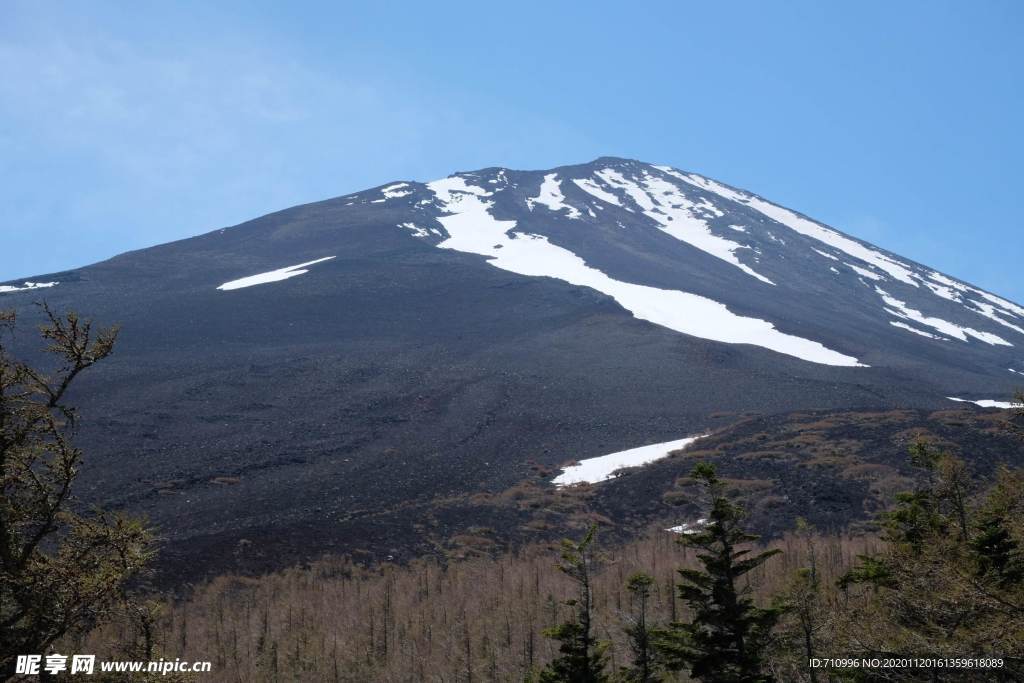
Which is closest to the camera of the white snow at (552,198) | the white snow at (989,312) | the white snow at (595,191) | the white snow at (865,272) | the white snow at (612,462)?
the white snow at (612,462)

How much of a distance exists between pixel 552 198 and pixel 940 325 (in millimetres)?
65028

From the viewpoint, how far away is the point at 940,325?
97.8m

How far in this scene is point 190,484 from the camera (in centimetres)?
3397

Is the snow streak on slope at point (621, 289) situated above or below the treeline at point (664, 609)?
above

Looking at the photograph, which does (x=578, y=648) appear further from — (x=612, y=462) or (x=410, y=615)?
(x=612, y=462)

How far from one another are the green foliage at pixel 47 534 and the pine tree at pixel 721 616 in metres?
5.59

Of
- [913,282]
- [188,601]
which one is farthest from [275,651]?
[913,282]

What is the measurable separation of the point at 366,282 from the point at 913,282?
90448 millimetres

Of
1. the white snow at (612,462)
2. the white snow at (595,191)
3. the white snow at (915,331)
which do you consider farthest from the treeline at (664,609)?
the white snow at (595,191)

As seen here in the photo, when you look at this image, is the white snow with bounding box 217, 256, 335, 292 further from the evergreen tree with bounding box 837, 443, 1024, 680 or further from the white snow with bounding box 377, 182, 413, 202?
the evergreen tree with bounding box 837, 443, 1024, 680

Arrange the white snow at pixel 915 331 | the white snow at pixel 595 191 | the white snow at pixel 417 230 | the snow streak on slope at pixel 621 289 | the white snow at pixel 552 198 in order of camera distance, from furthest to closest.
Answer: the white snow at pixel 595 191, the white snow at pixel 552 198, the white snow at pixel 417 230, the white snow at pixel 915 331, the snow streak on slope at pixel 621 289

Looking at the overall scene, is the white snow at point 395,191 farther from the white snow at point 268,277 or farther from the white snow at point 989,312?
the white snow at point 989,312

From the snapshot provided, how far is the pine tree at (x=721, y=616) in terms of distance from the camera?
→ 7.89 m

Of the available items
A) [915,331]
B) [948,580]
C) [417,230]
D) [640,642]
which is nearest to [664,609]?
[640,642]
